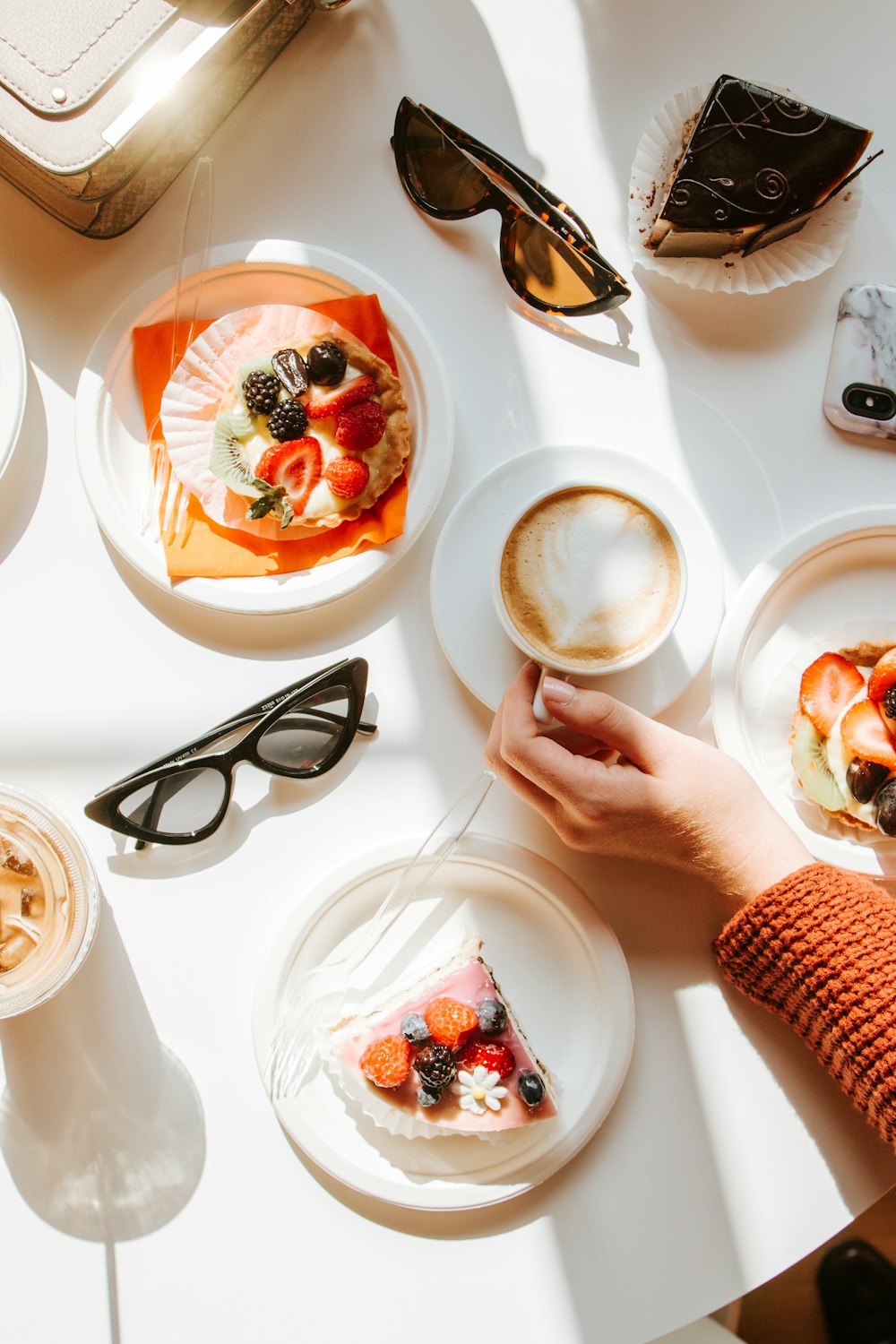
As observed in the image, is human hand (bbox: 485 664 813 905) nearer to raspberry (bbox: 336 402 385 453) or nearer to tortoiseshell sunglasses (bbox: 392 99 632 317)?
raspberry (bbox: 336 402 385 453)

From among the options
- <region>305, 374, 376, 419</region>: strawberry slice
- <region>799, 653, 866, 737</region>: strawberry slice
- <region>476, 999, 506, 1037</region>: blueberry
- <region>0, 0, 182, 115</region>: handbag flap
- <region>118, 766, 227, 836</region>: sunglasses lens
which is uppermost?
<region>0, 0, 182, 115</region>: handbag flap

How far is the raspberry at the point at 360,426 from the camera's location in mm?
1229

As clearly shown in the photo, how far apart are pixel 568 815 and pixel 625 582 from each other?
0.32 m

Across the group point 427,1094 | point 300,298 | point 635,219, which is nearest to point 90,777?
point 427,1094

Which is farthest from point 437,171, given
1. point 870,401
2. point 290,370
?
point 870,401

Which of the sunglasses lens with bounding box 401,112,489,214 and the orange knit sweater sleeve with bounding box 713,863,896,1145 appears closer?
the orange knit sweater sleeve with bounding box 713,863,896,1145

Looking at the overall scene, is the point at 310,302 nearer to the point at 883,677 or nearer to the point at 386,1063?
the point at 883,677

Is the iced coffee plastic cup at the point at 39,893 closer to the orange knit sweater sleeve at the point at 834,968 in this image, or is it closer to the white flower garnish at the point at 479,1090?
the white flower garnish at the point at 479,1090

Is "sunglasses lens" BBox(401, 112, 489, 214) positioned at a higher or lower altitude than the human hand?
higher

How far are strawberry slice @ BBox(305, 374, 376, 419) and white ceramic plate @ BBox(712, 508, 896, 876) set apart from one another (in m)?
0.59

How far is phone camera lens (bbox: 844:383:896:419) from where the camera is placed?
1.31 meters

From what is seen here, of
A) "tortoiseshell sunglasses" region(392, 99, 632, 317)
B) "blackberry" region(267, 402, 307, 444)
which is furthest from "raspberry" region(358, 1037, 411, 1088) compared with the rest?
"tortoiseshell sunglasses" region(392, 99, 632, 317)

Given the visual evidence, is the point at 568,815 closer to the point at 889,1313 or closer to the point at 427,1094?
the point at 427,1094

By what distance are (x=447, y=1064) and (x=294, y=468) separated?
835 millimetres
